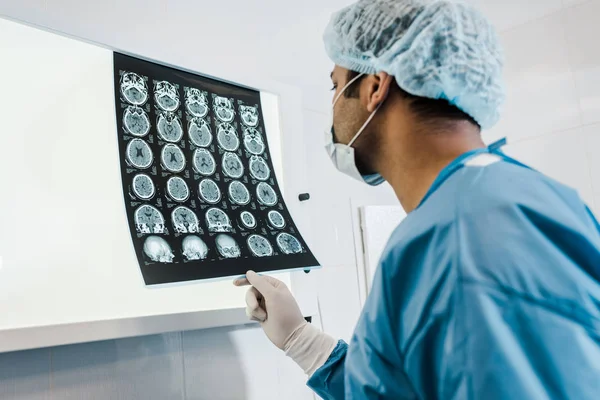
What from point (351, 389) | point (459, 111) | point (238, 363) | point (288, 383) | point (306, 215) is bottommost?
point (288, 383)

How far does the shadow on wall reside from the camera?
1.34 meters

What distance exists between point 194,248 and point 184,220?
8 centimetres

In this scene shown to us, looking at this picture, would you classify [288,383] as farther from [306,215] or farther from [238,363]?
[306,215]

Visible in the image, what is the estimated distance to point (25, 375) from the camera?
1.33 meters

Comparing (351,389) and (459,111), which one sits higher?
(459,111)

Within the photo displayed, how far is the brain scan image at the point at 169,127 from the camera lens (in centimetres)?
156

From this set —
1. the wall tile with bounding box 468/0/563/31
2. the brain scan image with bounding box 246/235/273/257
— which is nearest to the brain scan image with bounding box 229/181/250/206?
the brain scan image with bounding box 246/235/273/257

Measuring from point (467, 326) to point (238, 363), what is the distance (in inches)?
44.2

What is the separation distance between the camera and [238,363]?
177 centimetres

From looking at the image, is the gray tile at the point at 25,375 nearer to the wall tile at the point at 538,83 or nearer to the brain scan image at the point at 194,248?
the brain scan image at the point at 194,248

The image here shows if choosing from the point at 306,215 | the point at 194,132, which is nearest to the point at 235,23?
the point at 194,132

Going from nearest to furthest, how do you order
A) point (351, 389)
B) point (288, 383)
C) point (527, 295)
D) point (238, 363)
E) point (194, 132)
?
point (527, 295) < point (351, 389) < point (194, 132) < point (238, 363) < point (288, 383)

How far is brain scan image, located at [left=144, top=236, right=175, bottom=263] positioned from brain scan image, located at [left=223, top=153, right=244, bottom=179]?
1.15ft

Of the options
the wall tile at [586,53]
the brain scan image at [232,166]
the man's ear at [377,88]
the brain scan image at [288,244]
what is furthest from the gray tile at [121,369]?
the wall tile at [586,53]
